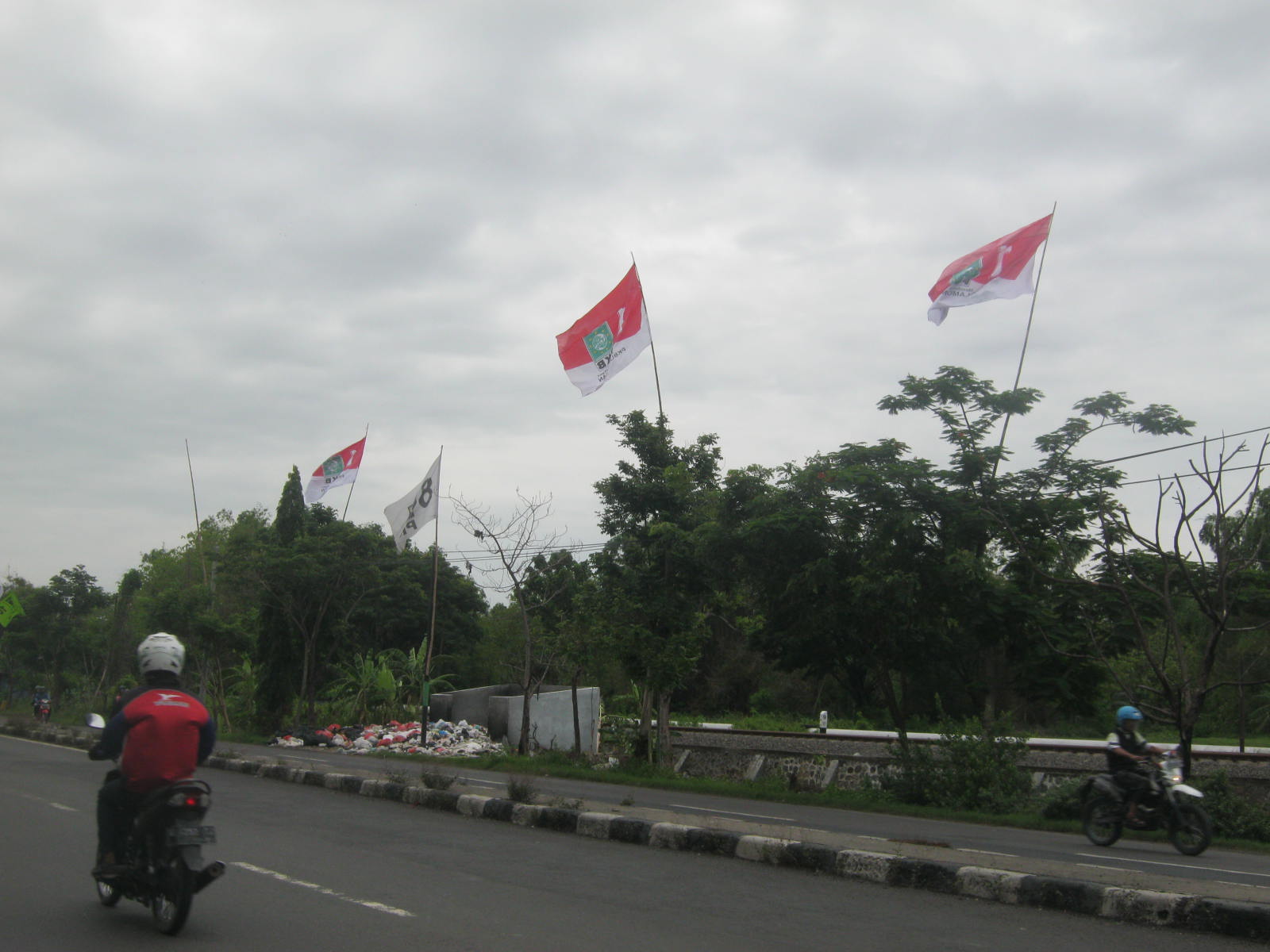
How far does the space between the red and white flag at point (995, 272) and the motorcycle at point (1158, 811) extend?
8436 millimetres

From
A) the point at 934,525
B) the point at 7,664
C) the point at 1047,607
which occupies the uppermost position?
the point at 934,525

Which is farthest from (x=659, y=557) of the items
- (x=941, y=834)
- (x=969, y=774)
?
(x=941, y=834)

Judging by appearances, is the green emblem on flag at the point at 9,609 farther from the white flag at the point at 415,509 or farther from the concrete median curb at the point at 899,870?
the concrete median curb at the point at 899,870

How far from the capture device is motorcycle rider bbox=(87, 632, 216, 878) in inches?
230

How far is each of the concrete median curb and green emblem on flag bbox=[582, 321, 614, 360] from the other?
34.1 feet

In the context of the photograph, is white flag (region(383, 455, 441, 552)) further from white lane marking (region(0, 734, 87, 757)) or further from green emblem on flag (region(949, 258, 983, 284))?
green emblem on flag (region(949, 258, 983, 284))

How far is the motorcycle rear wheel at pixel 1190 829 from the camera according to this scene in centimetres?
1152

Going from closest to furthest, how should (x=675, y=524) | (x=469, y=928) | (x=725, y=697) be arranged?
(x=469, y=928)
(x=675, y=524)
(x=725, y=697)

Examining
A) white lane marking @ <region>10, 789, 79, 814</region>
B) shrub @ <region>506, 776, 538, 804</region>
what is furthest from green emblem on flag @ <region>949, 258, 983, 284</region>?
white lane marking @ <region>10, 789, 79, 814</region>

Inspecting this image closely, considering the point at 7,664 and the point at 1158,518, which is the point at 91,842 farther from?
the point at 7,664

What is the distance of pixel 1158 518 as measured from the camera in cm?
1465

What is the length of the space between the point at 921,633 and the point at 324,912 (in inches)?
555

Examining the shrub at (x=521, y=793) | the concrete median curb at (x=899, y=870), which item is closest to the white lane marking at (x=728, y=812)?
the shrub at (x=521, y=793)

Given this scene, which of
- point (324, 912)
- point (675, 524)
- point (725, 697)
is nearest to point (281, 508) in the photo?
point (675, 524)
